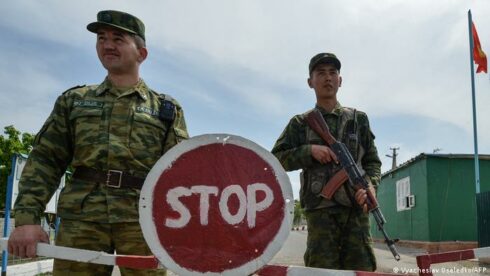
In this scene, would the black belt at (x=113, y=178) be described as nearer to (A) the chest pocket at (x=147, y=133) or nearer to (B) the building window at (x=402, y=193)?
(A) the chest pocket at (x=147, y=133)

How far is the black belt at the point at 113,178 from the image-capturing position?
2.63 metres

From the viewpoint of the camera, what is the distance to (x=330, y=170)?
3.54m

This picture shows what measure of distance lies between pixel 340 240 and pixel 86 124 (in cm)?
184

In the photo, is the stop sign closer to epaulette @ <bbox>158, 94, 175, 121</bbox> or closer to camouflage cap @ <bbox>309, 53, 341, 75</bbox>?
epaulette @ <bbox>158, 94, 175, 121</bbox>

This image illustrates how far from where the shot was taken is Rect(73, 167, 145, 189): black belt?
2.63m

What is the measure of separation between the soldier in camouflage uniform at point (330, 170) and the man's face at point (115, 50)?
1348 millimetres

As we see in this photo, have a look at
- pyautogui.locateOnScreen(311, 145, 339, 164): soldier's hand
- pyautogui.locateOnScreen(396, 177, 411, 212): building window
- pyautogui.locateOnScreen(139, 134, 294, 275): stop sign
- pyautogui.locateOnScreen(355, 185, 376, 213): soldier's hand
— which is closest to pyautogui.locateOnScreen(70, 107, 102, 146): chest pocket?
pyautogui.locateOnScreen(139, 134, 294, 275): stop sign

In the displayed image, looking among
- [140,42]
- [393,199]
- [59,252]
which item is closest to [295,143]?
[140,42]

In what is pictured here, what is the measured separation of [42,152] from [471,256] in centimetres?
246

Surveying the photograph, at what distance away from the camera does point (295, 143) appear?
3.77 m

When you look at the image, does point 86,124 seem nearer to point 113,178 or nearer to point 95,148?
point 95,148

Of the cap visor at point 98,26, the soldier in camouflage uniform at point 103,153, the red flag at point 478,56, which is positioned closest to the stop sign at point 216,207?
the soldier in camouflage uniform at point 103,153

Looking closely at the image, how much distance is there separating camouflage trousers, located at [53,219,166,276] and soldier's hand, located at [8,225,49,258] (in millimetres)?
138

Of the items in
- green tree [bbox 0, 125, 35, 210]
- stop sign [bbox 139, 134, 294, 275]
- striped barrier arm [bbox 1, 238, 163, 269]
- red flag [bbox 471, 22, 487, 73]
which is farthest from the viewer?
green tree [bbox 0, 125, 35, 210]
